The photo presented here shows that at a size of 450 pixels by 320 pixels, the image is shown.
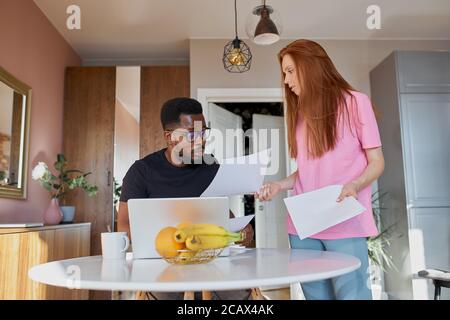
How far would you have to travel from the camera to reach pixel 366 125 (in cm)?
114

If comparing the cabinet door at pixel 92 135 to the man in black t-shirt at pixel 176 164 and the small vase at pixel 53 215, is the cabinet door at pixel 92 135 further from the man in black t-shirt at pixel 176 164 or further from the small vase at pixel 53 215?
the man in black t-shirt at pixel 176 164

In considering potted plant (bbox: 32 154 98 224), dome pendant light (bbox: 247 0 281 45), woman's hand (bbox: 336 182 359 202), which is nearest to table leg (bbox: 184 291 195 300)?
woman's hand (bbox: 336 182 359 202)

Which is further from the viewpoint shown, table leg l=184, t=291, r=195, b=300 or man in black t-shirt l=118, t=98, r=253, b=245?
man in black t-shirt l=118, t=98, r=253, b=245

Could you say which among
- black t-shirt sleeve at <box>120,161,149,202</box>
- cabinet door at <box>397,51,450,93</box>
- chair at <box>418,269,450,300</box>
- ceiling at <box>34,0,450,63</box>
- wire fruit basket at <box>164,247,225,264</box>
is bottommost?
chair at <box>418,269,450,300</box>

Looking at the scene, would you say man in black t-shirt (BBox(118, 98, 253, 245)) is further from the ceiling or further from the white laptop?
the ceiling

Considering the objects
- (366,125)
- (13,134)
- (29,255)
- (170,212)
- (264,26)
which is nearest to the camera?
(170,212)

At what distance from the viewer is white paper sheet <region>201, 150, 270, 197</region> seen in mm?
1086

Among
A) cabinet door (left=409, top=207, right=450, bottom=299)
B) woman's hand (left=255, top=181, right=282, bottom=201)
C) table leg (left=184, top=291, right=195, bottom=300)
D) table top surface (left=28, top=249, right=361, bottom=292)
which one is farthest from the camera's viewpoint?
cabinet door (left=409, top=207, right=450, bottom=299)

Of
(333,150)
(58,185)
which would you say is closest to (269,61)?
(58,185)

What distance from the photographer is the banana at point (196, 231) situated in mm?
815

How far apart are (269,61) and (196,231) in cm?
293

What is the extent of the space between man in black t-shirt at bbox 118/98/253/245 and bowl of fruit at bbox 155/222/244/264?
1.67ft

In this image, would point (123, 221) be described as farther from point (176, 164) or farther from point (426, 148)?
point (426, 148)

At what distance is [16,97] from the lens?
2576 millimetres
